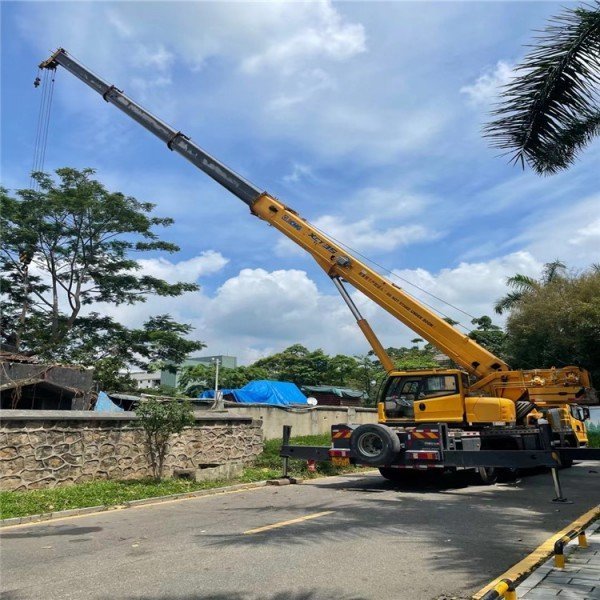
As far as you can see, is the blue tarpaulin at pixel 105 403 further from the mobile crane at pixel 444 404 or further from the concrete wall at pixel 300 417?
the mobile crane at pixel 444 404

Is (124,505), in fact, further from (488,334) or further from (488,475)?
(488,334)

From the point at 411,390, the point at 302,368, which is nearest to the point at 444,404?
the point at 411,390

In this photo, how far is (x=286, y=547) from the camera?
22.9 ft

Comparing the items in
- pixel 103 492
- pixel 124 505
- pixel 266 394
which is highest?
pixel 266 394

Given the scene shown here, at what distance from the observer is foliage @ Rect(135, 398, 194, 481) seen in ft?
42.4

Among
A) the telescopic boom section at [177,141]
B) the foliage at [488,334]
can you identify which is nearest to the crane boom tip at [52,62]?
the telescopic boom section at [177,141]

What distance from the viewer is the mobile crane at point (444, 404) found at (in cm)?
1211

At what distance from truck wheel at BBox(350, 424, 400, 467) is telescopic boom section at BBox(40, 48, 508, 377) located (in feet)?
10.1

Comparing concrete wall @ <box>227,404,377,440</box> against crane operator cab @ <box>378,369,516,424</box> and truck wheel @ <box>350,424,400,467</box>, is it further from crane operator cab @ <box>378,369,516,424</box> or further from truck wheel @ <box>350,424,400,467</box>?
truck wheel @ <box>350,424,400,467</box>

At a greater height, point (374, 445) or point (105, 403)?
point (105, 403)

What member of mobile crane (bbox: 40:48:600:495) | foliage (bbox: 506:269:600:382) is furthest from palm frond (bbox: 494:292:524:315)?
mobile crane (bbox: 40:48:600:495)

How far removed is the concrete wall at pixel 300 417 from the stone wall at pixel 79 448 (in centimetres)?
378

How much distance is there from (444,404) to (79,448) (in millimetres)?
8246

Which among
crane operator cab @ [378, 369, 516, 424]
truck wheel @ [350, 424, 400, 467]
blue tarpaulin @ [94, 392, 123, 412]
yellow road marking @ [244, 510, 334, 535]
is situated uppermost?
blue tarpaulin @ [94, 392, 123, 412]
